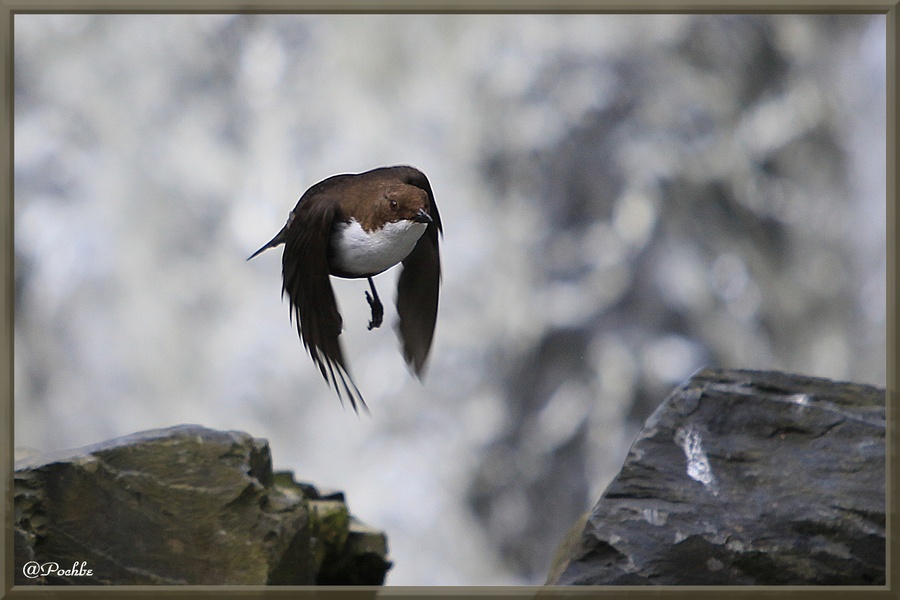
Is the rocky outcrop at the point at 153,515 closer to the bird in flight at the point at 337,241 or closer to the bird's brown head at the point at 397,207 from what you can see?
the bird in flight at the point at 337,241

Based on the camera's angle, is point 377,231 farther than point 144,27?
No

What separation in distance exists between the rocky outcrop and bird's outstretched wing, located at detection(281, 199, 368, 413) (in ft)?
2.71

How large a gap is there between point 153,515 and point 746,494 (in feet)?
4.64

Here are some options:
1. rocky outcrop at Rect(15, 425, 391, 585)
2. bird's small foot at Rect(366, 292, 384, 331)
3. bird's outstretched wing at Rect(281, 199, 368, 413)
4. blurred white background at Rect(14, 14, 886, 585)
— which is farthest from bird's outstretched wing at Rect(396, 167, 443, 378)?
blurred white background at Rect(14, 14, 886, 585)

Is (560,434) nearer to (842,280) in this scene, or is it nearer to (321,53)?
(842,280)

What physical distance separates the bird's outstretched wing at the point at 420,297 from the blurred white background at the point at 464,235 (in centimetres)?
292

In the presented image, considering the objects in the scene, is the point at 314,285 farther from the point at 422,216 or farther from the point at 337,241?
the point at 422,216

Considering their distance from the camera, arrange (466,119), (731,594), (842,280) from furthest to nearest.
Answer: (466,119), (842,280), (731,594)

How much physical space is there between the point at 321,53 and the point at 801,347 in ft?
9.58

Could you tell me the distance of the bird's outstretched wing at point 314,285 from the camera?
1.60m

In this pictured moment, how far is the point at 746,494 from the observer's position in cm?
238

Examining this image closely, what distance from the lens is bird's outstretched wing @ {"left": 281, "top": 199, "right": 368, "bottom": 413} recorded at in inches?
63.0

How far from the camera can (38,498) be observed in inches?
88.0

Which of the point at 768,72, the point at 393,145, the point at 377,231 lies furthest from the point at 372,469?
the point at 377,231
